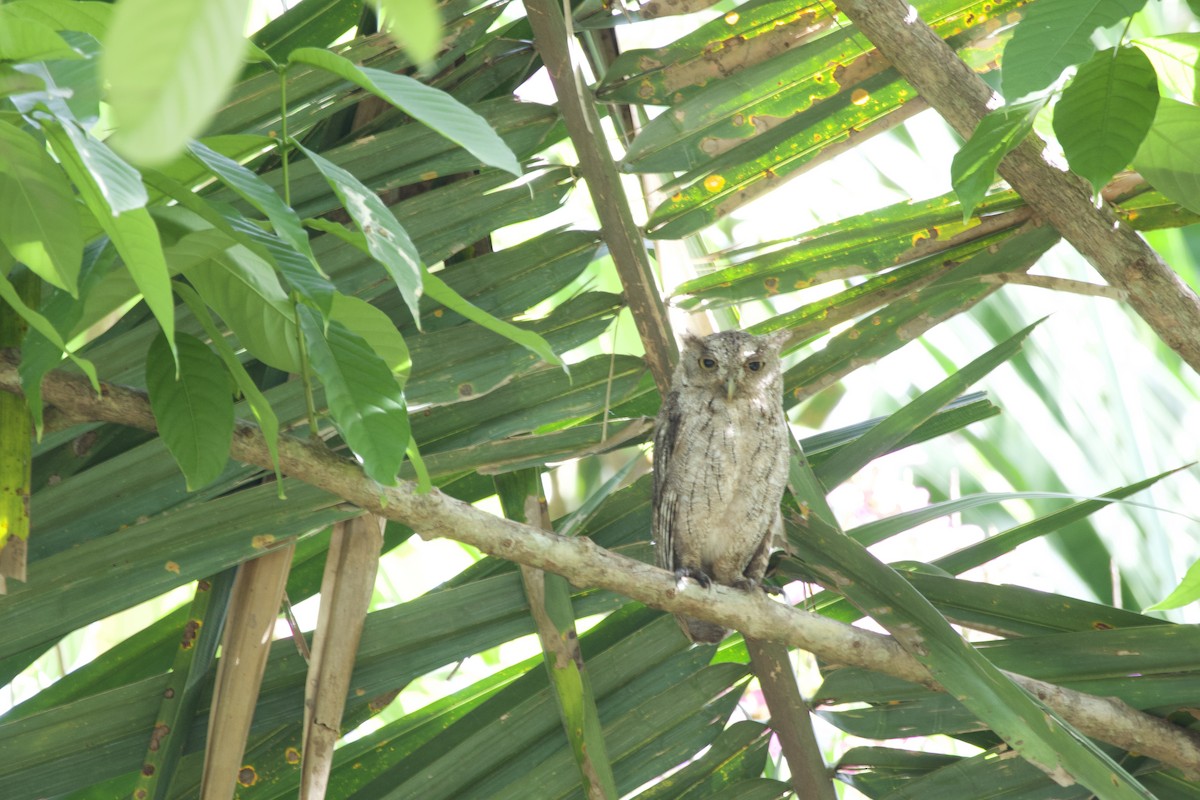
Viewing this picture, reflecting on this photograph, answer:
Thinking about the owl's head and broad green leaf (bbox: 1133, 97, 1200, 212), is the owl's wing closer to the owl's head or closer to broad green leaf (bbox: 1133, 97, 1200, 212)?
the owl's head

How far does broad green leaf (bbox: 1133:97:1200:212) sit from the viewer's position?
4.01ft

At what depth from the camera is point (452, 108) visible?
69 centimetres

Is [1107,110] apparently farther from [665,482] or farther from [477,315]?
[665,482]

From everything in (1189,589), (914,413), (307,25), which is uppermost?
(307,25)

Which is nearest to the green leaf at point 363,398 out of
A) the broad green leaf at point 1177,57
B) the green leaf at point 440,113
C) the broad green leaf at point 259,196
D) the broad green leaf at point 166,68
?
the broad green leaf at point 259,196

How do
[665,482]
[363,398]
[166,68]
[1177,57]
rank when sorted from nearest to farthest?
[166,68] < [363,398] < [1177,57] < [665,482]

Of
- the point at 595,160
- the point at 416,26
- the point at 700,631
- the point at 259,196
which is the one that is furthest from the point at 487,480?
the point at 416,26

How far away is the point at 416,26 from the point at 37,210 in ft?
1.96

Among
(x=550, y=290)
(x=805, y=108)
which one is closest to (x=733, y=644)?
(x=550, y=290)

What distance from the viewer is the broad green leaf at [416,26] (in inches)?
9.6

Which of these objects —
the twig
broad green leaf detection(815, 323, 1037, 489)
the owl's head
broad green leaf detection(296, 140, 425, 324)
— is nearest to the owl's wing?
the owl's head

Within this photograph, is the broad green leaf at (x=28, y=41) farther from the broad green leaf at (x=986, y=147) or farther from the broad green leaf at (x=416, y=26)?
the broad green leaf at (x=986, y=147)

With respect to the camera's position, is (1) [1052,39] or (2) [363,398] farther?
(2) [363,398]

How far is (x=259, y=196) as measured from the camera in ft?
2.46
